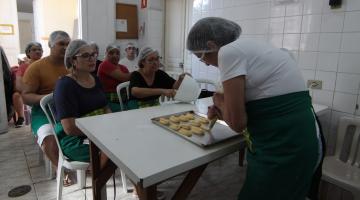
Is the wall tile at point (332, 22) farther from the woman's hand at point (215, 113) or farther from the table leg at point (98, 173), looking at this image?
the table leg at point (98, 173)

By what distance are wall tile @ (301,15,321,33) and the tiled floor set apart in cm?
139

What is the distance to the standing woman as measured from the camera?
0.88 m

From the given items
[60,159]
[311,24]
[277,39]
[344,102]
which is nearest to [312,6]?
[311,24]

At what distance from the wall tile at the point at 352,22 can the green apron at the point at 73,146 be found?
2002 millimetres

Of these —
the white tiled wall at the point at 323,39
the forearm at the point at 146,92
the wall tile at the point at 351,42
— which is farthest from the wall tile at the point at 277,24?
the forearm at the point at 146,92

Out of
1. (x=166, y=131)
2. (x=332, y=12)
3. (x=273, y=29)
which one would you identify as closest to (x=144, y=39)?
(x=273, y=29)

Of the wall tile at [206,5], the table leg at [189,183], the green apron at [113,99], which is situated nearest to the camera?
the table leg at [189,183]

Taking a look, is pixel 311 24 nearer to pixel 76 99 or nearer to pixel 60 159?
pixel 76 99

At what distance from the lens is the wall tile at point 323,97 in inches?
77.3

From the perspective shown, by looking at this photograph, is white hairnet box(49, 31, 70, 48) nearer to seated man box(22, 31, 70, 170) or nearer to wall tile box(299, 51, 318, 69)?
seated man box(22, 31, 70, 170)

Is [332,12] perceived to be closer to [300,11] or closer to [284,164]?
[300,11]

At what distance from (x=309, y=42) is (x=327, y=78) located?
1.10 feet

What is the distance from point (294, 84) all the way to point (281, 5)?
1585 millimetres

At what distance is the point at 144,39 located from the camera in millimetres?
3896
